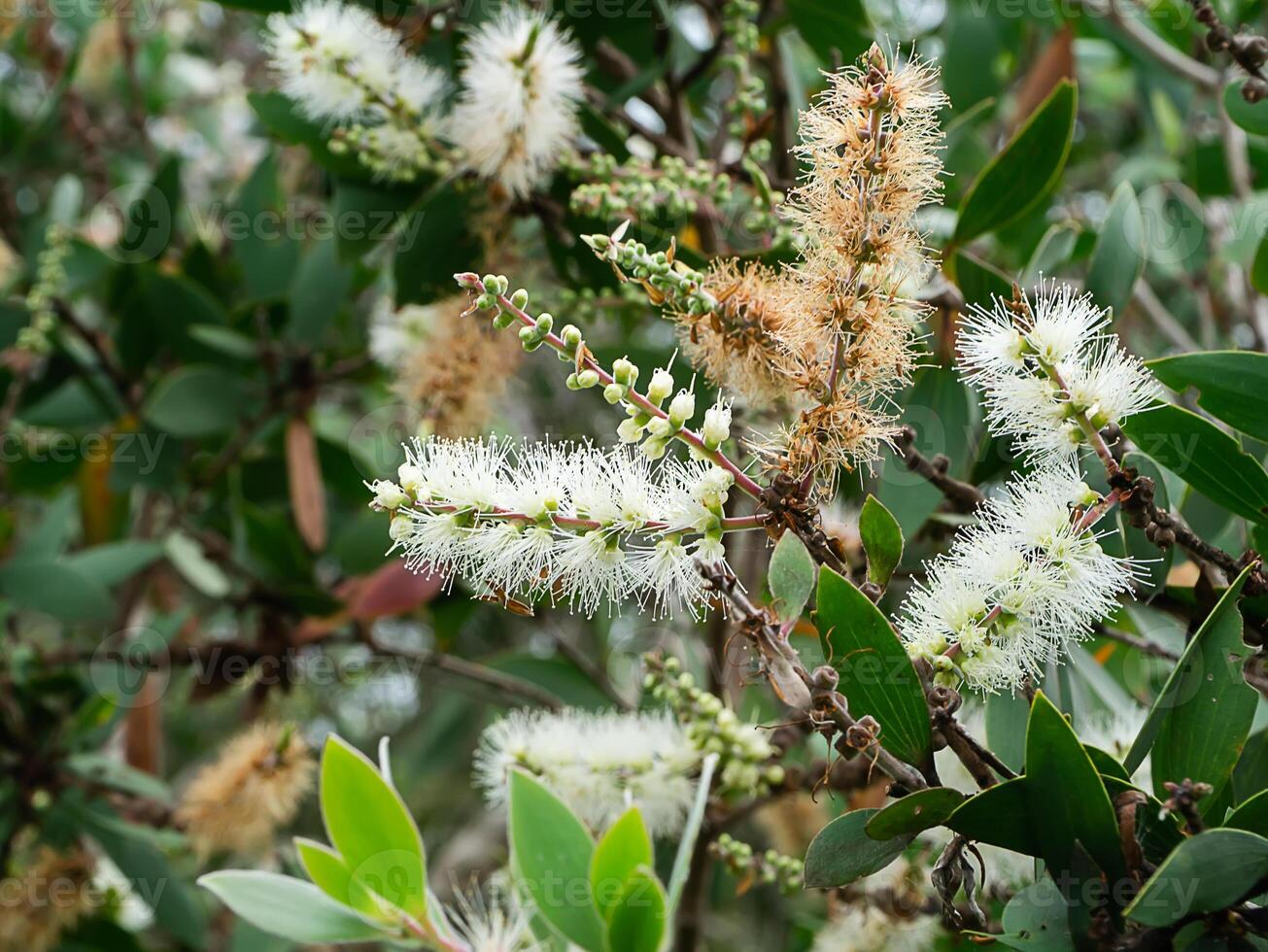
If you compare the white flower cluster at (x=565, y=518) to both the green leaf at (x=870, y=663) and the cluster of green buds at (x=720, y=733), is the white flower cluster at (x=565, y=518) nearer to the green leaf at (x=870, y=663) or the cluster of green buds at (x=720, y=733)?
the green leaf at (x=870, y=663)

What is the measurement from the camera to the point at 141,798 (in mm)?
2488

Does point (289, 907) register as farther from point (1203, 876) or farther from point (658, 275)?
point (1203, 876)

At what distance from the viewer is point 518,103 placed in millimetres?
1616

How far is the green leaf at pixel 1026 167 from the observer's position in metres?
1.56

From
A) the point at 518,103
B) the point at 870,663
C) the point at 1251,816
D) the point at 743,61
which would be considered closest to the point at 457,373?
the point at 518,103

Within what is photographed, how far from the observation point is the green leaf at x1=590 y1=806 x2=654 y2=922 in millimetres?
1030

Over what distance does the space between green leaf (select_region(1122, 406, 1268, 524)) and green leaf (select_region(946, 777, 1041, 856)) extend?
0.39m

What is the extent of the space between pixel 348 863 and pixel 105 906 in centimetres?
184

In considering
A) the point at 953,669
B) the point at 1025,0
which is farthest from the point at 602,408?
the point at 953,669

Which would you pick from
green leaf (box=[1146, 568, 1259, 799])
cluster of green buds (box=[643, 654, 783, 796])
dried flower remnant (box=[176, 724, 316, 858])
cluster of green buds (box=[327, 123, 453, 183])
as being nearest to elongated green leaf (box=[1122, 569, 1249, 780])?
green leaf (box=[1146, 568, 1259, 799])

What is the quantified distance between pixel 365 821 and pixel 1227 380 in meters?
1.02

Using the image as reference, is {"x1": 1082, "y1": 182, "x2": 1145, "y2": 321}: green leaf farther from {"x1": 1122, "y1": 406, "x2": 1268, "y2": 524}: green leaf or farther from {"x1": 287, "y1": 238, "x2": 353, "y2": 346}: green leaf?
{"x1": 287, "y1": 238, "x2": 353, "y2": 346}: green leaf

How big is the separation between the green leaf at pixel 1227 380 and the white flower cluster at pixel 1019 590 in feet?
0.80

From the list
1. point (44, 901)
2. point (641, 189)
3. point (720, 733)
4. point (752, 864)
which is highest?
point (641, 189)
